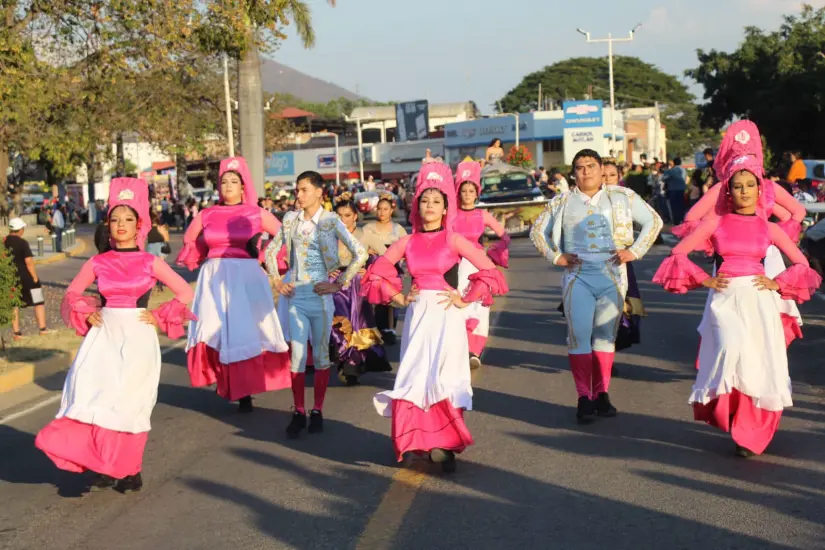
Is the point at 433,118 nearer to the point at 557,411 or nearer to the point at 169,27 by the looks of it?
the point at 169,27

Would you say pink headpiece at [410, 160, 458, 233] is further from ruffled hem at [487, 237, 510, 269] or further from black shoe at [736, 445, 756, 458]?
black shoe at [736, 445, 756, 458]

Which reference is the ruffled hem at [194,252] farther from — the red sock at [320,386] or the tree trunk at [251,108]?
the tree trunk at [251,108]

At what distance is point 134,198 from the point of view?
7801 millimetres

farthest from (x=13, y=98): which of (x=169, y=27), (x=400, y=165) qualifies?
(x=400, y=165)

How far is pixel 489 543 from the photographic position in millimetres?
6027

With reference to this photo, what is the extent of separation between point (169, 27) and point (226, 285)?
1015cm

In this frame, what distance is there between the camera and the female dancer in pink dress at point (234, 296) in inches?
399

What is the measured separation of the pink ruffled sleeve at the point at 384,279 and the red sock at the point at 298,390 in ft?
4.51

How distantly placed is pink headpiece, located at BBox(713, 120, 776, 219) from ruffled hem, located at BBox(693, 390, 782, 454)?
4.22 feet

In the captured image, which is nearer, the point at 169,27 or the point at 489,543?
the point at 489,543

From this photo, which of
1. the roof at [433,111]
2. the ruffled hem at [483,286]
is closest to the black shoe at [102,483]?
the ruffled hem at [483,286]

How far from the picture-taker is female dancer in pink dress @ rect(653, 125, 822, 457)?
770 centimetres

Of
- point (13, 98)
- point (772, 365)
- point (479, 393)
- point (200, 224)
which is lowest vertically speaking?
point (479, 393)

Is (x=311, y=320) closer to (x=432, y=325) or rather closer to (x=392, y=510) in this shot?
(x=432, y=325)
